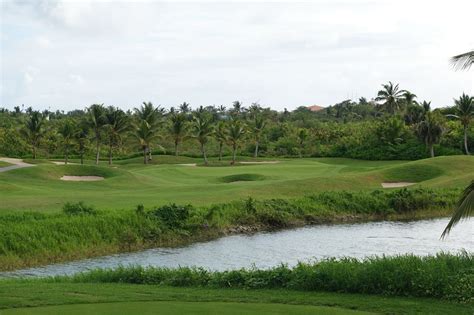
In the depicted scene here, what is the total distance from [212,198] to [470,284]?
2896 cm

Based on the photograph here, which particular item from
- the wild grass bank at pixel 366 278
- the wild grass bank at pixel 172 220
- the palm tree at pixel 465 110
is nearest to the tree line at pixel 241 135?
the palm tree at pixel 465 110

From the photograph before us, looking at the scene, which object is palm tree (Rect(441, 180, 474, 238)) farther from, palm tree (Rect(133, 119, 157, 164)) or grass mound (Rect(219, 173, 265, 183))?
palm tree (Rect(133, 119, 157, 164))

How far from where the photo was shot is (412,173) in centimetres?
5903

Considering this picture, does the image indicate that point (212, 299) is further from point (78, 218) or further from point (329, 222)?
point (329, 222)

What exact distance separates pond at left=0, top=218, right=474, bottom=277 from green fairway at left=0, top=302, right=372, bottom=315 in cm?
1082

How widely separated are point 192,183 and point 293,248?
25.9 metres

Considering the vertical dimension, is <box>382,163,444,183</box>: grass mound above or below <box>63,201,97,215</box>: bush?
above

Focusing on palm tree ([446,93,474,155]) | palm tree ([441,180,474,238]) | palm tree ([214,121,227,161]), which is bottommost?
palm tree ([441,180,474,238])

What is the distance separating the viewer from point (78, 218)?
105ft

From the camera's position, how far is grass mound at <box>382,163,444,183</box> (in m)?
57.9

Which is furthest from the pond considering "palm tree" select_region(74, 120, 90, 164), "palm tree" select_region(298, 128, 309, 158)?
"palm tree" select_region(298, 128, 309, 158)

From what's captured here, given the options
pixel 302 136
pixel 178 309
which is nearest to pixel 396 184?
pixel 302 136

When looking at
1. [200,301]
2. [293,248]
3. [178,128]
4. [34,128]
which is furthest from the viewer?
[178,128]

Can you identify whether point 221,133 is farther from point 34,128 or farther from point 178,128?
point 34,128
